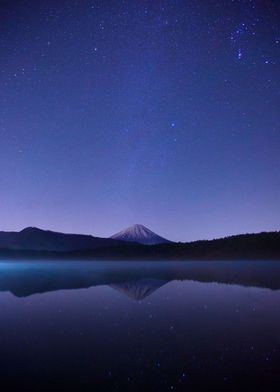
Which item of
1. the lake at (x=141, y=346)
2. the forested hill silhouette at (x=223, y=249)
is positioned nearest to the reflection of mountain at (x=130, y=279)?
the lake at (x=141, y=346)

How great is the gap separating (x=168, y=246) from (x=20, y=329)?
142242 millimetres

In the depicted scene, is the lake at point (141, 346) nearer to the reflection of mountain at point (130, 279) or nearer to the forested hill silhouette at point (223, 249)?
the reflection of mountain at point (130, 279)

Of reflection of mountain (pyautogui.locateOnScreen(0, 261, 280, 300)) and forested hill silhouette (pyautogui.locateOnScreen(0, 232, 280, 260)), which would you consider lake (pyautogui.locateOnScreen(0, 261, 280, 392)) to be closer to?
reflection of mountain (pyautogui.locateOnScreen(0, 261, 280, 300))

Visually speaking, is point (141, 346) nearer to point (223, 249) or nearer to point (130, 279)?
point (130, 279)

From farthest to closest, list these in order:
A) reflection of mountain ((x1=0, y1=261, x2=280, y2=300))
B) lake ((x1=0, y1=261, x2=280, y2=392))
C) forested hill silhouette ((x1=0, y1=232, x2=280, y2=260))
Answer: forested hill silhouette ((x1=0, y1=232, x2=280, y2=260)) < reflection of mountain ((x1=0, y1=261, x2=280, y2=300)) < lake ((x1=0, y1=261, x2=280, y2=392))

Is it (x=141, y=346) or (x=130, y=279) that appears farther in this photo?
(x=130, y=279)

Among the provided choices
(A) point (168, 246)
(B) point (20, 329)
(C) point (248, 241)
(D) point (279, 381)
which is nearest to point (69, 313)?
(B) point (20, 329)

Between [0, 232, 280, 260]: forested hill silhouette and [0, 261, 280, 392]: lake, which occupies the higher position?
[0, 232, 280, 260]: forested hill silhouette

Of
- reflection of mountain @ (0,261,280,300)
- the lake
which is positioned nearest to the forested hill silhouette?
reflection of mountain @ (0,261,280,300)

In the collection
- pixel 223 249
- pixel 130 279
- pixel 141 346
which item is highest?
pixel 223 249

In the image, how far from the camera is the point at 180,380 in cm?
809

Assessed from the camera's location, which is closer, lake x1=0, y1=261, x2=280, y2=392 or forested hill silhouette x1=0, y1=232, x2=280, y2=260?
lake x1=0, y1=261, x2=280, y2=392

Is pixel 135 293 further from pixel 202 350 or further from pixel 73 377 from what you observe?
pixel 73 377

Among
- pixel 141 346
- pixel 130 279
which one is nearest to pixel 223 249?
pixel 130 279
